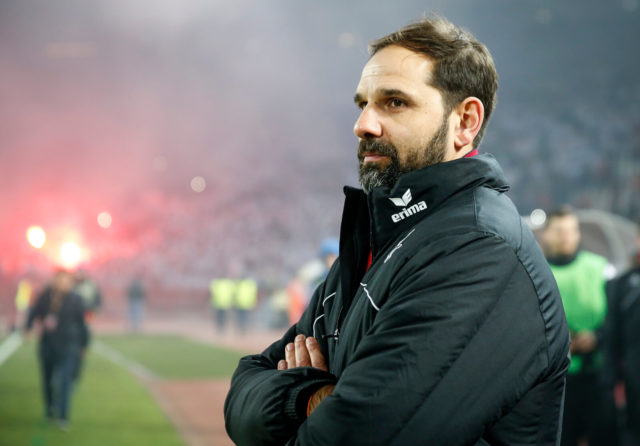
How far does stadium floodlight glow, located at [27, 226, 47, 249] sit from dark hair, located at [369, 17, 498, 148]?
2196 cm

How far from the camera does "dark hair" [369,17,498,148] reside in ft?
4.55

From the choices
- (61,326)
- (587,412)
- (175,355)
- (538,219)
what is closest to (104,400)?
(61,326)

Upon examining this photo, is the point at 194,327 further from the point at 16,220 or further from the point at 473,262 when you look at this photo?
the point at 473,262

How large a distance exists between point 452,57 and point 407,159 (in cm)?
22

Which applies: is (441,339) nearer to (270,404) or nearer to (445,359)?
(445,359)

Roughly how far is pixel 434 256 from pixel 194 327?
65.6ft

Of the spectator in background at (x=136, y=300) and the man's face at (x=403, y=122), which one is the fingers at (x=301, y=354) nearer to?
the man's face at (x=403, y=122)

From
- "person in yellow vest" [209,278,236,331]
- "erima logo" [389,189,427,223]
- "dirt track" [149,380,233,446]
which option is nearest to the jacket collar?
"erima logo" [389,189,427,223]

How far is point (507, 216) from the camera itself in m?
1.22

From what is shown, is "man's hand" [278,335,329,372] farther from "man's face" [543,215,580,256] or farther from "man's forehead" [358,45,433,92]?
"man's face" [543,215,580,256]

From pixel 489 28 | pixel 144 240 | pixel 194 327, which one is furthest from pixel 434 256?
pixel 144 240

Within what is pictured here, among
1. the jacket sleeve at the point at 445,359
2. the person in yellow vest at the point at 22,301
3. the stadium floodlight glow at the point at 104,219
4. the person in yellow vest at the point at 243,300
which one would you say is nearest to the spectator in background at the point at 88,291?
the person in yellow vest at the point at 22,301

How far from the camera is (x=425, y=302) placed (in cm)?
110

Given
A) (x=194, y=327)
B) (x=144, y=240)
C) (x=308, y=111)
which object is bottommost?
(x=194, y=327)
